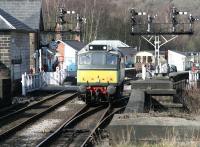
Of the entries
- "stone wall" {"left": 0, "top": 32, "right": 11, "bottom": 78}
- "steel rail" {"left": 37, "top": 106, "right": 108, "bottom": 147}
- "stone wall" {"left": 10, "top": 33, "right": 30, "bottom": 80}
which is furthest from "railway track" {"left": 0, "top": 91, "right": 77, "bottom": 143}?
"stone wall" {"left": 10, "top": 33, "right": 30, "bottom": 80}

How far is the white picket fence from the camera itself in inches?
1136

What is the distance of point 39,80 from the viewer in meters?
33.4

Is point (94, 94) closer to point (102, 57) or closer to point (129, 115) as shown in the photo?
point (102, 57)

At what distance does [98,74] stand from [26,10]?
72.9 ft

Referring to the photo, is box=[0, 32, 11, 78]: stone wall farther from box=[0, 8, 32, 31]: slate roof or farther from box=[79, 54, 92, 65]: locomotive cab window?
box=[79, 54, 92, 65]: locomotive cab window

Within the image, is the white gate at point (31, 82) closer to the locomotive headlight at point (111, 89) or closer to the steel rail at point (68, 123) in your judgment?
the steel rail at point (68, 123)

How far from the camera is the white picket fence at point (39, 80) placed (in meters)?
28.8

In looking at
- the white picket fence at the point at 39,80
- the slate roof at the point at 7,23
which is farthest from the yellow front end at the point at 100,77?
the slate roof at the point at 7,23

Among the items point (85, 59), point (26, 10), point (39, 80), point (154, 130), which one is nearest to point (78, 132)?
point (154, 130)

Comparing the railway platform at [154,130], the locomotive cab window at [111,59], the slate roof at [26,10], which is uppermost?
the slate roof at [26,10]

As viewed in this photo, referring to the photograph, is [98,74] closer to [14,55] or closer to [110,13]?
[14,55]

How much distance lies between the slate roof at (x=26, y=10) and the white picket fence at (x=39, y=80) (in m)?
5.11

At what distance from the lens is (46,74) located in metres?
37.4

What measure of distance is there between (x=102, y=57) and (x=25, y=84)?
6.90m
